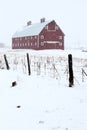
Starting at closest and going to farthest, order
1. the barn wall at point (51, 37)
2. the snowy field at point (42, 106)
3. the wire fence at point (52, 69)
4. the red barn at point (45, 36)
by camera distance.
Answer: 1. the snowy field at point (42, 106)
2. the wire fence at point (52, 69)
3. the red barn at point (45, 36)
4. the barn wall at point (51, 37)

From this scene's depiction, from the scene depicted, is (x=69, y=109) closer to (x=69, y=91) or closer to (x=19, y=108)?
(x=19, y=108)

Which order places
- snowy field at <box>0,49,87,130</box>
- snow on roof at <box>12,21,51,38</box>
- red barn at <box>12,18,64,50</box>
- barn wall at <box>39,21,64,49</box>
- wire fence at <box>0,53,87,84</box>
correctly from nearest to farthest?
1. snowy field at <box>0,49,87,130</box>
2. wire fence at <box>0,53,87,84</box>
3. red barn at <box>12,18,64,50</box>
4. barn wall at <box>39,21,64,49</box>
5. snow on roof at <box>12,21,51,38</box>

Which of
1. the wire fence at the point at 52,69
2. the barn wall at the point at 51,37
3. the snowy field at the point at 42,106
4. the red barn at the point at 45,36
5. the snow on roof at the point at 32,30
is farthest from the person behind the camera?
the snow on roof at the point at 32,30

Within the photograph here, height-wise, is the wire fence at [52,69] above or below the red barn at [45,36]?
below

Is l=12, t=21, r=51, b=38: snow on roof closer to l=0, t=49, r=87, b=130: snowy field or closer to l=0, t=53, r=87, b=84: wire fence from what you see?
l=0, t=53, r=87, b=84: wire fence

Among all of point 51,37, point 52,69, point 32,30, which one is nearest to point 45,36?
point 51,37

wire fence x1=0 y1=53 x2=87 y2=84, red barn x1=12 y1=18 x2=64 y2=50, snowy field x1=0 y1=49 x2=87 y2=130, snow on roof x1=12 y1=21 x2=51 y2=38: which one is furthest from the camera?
snow on roof x1=12 y1=21 x2=51 y2=38

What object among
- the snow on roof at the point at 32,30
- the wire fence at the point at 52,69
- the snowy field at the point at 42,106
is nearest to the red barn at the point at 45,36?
the snow on roof at the point at 32,30

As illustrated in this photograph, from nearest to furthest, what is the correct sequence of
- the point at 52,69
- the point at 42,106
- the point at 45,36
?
the point at 42,106 < the point at 52,69 < the point at 45,36

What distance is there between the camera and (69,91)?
36.9 feet

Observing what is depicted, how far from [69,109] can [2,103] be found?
2.46m

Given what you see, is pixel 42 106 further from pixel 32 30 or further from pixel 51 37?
pixel 32 30

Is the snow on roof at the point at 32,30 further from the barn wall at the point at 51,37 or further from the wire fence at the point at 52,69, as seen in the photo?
the wire fence at the point at 52,69

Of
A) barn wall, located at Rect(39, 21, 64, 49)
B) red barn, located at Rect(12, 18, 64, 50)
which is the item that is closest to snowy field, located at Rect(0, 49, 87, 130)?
red barn, located at Rect(12, 18, 64, 50)
